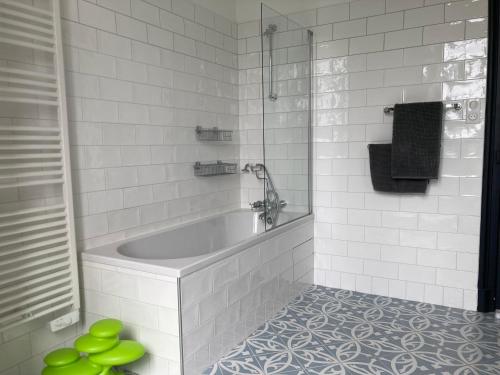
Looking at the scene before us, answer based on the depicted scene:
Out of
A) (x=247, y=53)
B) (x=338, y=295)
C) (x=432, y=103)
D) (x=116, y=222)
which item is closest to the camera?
(x=116, y=222)

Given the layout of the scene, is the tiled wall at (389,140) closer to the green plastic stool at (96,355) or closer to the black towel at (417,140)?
the black towel at (417,140)

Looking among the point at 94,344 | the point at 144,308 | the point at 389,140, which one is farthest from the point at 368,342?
the point at 94,344

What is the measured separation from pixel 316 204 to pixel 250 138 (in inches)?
33.7

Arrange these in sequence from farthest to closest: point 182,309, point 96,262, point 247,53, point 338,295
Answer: point 247,53, point 338,295, point 96,262, point 182,309

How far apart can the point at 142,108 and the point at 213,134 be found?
79 cm

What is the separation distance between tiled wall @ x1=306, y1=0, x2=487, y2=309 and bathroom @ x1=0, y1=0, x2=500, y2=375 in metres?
0.01

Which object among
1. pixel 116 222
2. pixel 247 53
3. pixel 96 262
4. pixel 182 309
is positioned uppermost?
pixel 247 53

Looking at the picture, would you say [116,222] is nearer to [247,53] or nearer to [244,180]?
[244,180]

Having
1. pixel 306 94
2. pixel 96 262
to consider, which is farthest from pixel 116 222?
pixel 306 94

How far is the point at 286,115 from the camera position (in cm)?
304

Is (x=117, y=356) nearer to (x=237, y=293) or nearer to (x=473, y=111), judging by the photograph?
(x=237, y=293)

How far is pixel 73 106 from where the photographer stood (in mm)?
2182

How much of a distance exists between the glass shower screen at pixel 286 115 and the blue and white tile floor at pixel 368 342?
2.39 ft

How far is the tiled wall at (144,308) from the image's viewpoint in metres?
1.93
